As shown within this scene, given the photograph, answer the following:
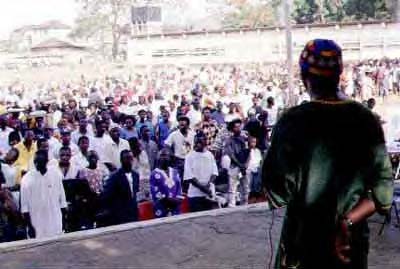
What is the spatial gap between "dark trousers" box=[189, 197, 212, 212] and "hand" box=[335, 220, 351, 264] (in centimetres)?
528

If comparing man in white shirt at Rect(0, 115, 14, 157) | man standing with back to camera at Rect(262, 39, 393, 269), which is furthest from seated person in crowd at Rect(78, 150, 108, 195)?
man standing with back to camera at Rect(262, 39, 393, 269)

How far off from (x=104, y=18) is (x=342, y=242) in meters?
60.3

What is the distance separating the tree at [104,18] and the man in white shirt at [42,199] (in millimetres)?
49444

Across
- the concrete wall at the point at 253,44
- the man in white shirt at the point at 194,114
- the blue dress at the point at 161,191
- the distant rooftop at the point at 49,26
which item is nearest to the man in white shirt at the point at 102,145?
the blue dress at the point at 161,191

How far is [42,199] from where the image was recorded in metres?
6.29

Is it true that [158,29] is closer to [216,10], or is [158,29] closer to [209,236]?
[216,10]

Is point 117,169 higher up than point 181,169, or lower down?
higher up

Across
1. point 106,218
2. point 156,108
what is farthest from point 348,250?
point 156,108

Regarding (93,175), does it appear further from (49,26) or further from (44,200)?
→ (49,26)

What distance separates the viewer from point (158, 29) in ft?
179

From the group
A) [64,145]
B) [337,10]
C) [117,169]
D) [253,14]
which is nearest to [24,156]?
[64,145]

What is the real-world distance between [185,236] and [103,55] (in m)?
54.2

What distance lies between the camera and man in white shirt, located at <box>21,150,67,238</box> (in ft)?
20.6

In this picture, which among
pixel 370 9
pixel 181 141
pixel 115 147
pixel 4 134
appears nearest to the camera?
pixel 115 147
